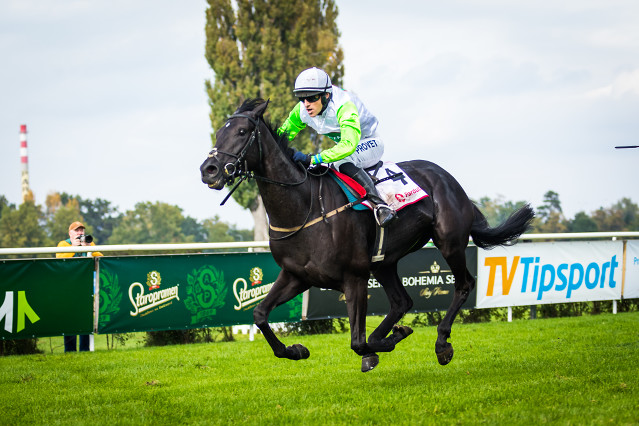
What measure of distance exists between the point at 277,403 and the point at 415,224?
6.34 ft

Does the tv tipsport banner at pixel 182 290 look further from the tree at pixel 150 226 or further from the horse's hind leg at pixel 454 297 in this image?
the tree at pixel 150 226

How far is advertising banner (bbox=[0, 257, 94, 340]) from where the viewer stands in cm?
795

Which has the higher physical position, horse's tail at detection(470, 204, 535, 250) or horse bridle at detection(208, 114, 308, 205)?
horse bridle at detection(208, 114, 308, 205)

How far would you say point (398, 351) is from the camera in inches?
316

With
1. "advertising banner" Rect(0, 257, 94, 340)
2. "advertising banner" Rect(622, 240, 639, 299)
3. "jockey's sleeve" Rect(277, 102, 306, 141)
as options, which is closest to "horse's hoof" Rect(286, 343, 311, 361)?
"jockey's sleeve" Rect(277, 102, 306, 141)

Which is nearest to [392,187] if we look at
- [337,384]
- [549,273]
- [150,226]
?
[337,384]

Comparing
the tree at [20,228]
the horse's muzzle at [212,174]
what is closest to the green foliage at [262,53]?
the horse's muzzle at [212,174]

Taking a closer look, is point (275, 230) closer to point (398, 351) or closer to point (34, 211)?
point (398, 351)

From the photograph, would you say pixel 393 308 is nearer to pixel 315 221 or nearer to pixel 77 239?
pixel 315 221

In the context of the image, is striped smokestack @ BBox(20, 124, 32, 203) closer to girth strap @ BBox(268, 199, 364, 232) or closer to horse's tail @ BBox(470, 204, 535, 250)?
horse's tail @ BBox(470, 204, 535, 250)

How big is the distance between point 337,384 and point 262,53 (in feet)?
89.8

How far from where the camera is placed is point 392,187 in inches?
223

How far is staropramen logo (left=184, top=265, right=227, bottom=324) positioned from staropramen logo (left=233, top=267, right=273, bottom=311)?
0.20 meters

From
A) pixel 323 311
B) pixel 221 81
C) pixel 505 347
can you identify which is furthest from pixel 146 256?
pixel 221 81
